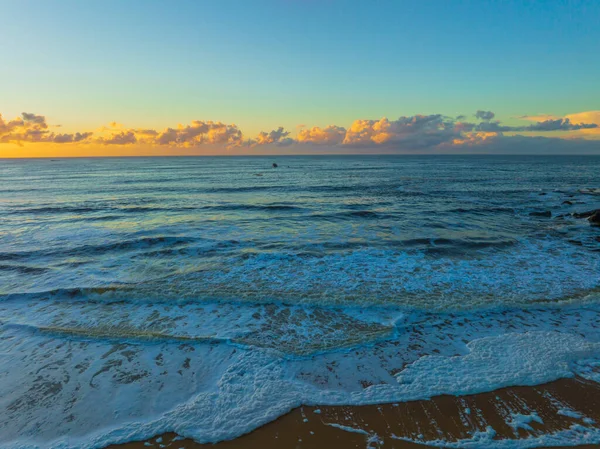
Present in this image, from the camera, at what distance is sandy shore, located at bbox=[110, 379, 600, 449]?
452 centimetres

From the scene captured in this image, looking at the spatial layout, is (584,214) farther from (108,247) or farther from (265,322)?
(108,247)

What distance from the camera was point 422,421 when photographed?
15.9 feet

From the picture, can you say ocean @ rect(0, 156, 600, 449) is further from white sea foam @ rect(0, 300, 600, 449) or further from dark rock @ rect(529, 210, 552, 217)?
dark rock @ rect(529, 210, 552, 217)

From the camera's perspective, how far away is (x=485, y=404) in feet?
16.9

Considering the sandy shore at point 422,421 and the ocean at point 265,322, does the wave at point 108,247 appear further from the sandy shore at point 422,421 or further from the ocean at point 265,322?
the sandy shore at point 422,421

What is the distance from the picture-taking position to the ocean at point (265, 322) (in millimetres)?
5352

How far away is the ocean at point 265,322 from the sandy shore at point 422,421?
195 millimetres

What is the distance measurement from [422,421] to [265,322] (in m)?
4.29

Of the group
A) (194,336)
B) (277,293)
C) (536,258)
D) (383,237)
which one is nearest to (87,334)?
(194,336)

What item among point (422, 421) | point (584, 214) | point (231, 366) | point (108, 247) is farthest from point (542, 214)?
point (108, 247)

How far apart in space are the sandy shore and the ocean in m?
0.19

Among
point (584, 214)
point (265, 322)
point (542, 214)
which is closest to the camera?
point (265, 322)

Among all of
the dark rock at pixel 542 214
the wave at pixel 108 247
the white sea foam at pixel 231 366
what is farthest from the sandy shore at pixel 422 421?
the dark rock at pixel 542 214

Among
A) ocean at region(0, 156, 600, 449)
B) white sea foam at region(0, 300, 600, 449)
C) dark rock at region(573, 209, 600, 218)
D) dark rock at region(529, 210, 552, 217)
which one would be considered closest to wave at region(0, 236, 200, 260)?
ocean at region(0, 156, 600, 449)
